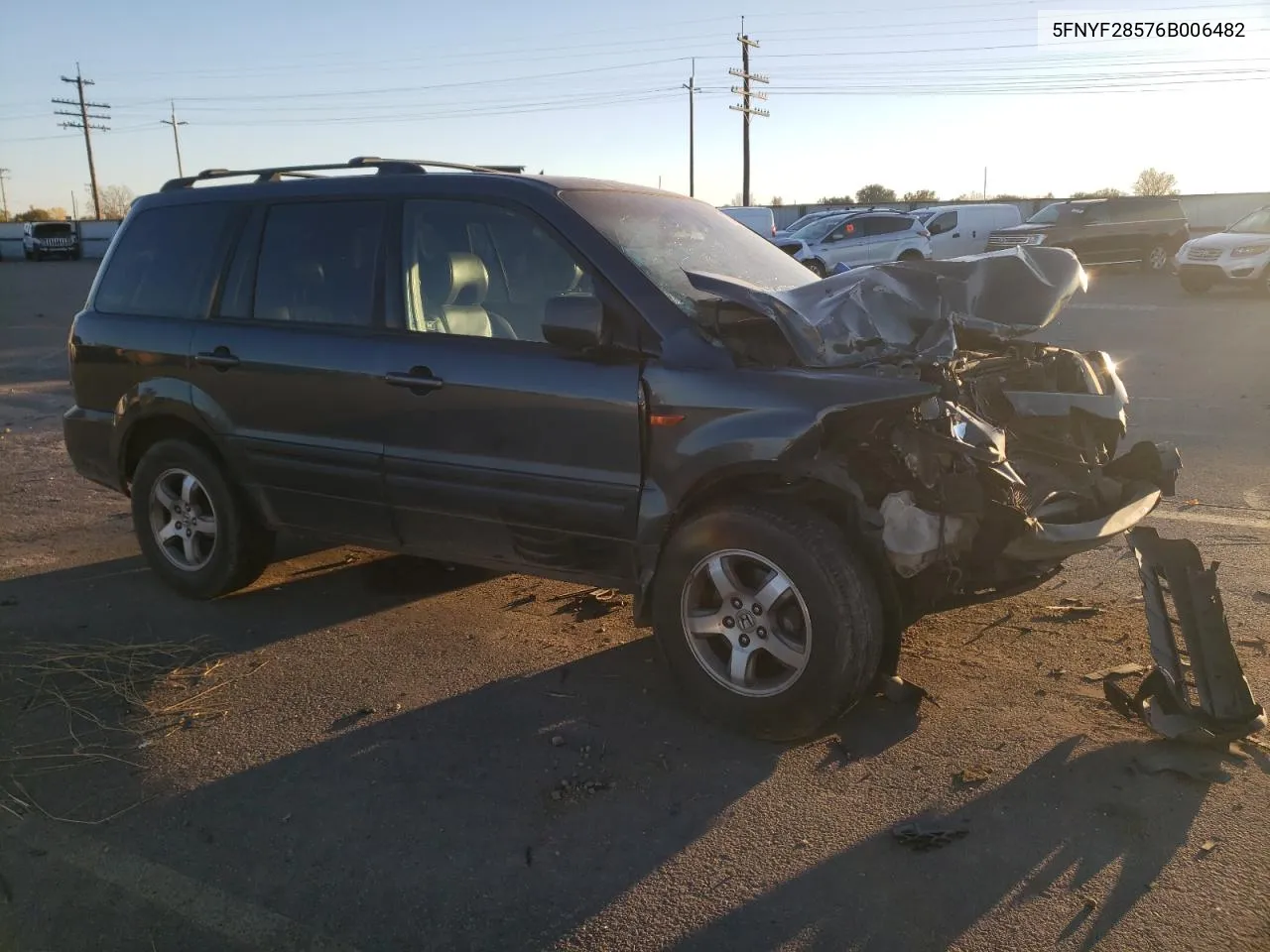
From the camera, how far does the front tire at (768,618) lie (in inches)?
129

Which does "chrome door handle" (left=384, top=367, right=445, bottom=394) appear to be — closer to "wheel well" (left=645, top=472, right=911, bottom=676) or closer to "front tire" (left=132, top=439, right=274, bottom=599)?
"wheel well" (left=645, top=472, right=911, bottom=676)

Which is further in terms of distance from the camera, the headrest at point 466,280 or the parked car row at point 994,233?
the parked car row at point 994,233

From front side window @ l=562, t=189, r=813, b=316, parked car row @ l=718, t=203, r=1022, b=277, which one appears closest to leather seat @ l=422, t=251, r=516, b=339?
front side window @ l=562, t=189, r=813, b=316

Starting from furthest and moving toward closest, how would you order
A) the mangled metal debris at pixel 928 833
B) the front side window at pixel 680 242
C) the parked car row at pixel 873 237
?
the parked car row at pixel 873 237, the front side window at pixel 680 242, the mangled metal debris at pixel 928 833

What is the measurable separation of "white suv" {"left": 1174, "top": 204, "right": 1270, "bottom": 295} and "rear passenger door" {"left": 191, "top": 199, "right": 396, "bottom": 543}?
19976mm

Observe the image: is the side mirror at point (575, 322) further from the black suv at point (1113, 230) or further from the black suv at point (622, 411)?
the black suv at point (1113, 230)

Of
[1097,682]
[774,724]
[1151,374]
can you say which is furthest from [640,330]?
[1151,374]

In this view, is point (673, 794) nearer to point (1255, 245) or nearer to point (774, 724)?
point (774, 724)

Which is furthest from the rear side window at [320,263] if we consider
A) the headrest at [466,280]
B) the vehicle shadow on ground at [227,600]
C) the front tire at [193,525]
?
the vehicle shadow on ground at [227,600]

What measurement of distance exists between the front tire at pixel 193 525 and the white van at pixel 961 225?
72.8ft

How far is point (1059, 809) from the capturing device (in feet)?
9.85

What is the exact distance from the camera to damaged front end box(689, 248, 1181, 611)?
11.1 feet

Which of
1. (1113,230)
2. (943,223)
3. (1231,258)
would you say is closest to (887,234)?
(943,223)

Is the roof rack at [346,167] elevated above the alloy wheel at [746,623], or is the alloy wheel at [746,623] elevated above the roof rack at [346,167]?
the roof rack at [346,167]
